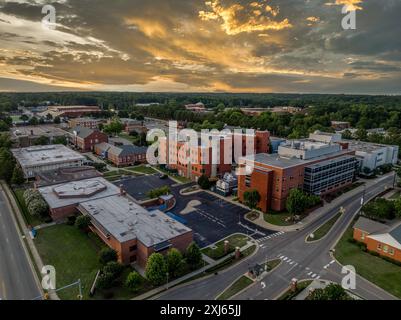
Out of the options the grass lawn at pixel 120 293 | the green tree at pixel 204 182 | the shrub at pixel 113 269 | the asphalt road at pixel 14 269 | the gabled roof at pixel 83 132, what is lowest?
the grass lawn at pixel 120 293

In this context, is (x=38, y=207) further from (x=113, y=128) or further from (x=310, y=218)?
(x=113, y=128)

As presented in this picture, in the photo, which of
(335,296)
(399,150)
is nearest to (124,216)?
(335,296)

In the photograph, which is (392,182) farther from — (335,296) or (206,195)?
(335,296)

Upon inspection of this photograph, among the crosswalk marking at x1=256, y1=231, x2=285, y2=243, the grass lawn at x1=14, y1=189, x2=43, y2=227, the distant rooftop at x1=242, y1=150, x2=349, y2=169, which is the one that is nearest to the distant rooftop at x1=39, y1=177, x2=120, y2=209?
the grass lawn at x1=14, y1=189, x2=43, y2=227

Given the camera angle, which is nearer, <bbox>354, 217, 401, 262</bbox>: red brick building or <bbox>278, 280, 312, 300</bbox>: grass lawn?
<bbox>278, 280, 312, 300</bbox>: grass lawn

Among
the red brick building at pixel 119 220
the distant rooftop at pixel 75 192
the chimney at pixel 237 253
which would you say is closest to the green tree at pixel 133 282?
the red brick building at pixel 119 220

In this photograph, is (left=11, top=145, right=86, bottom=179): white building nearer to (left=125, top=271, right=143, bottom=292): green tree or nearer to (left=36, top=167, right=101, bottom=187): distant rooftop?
(left=36, top=167, right=101, bottom=187): distant rooftop

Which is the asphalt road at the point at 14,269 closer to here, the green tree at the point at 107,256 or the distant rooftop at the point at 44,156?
the green tree at the point at 107,256
